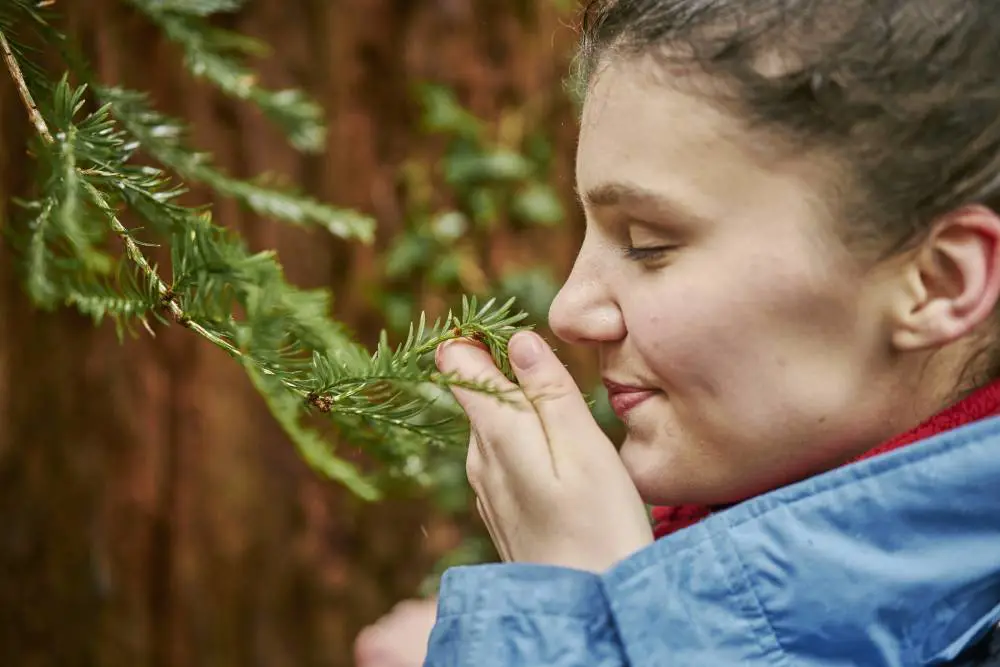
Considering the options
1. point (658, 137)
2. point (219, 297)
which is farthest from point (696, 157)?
point (219, 297)

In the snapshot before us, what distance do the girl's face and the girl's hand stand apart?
→ 5cm

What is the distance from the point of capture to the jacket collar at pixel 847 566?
2.39ft

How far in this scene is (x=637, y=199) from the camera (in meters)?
0.80

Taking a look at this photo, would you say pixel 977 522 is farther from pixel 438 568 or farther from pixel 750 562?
pixel 438 568

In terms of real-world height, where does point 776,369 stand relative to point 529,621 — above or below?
above

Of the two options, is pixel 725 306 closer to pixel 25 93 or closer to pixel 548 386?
pixel 548 386

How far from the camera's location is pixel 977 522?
775 mm

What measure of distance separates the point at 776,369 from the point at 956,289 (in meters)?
0.16

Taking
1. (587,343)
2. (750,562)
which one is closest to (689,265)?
(587,343)

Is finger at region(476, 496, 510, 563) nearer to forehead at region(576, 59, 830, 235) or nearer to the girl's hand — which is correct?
the girl's hand

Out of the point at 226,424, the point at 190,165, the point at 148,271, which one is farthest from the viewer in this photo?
the point at 226,424

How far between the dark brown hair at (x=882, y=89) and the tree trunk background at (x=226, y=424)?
1.14m

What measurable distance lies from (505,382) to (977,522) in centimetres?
38

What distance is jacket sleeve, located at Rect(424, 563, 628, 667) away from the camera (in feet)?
2.40
